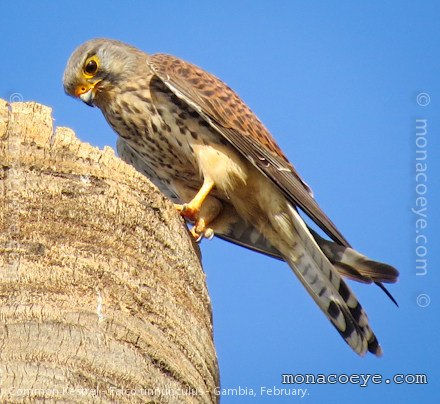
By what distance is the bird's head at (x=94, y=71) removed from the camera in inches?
207

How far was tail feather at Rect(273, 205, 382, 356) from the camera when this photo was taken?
15.4 ft

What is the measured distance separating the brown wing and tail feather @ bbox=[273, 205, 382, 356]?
0.22m

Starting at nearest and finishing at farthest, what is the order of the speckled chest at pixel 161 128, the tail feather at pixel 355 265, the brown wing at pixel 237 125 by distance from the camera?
the tail feather at pixel 355 265 < the brown wing at pixel 237 125 < the speckled chest at pixel 161 128

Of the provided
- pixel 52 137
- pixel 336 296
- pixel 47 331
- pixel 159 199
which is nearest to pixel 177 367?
pixel 47 331

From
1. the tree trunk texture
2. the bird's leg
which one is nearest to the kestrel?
the bird's leg

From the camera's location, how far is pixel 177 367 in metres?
3.17

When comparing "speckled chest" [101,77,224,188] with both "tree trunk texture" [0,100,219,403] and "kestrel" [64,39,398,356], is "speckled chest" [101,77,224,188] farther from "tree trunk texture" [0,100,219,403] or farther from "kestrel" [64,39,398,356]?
"tree trunk texture" [0,100,219,403]

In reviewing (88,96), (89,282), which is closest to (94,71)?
(88,96)

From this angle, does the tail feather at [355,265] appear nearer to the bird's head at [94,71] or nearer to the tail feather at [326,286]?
the tail feather at [326,286]

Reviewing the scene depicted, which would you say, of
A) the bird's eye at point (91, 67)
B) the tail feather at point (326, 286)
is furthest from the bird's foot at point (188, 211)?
the bird's eye at point (91, 67)

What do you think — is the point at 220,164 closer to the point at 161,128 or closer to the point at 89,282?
the point at 161,128

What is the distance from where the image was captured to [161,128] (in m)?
5.01

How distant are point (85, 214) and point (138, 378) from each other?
678 mm

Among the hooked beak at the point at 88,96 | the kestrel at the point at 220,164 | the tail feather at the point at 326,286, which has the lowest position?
the tail feather at the point at 326,286
